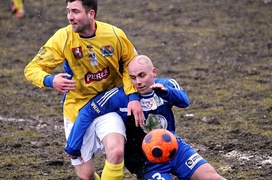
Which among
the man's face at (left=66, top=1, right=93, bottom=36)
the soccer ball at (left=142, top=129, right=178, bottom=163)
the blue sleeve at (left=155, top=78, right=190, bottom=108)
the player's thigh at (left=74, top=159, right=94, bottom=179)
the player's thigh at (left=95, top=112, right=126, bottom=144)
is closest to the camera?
the soccer ball at (left=142, top=129, right=178, bottom=163)

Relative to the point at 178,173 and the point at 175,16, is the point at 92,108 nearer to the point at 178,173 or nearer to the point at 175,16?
the point at 178,173

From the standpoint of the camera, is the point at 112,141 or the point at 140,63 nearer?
the point at 112,141

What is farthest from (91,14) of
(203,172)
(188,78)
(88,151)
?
(188,78)

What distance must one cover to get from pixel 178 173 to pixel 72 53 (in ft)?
4.32

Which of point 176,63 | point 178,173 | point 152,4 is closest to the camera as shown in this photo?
point 178,173

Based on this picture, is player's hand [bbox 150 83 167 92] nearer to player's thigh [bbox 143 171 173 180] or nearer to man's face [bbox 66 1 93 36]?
player's thigh [bbox 143 171 173 180]

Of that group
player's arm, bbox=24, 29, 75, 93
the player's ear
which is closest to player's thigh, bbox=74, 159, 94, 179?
player's arm, bbox=24, 29, 75, 93

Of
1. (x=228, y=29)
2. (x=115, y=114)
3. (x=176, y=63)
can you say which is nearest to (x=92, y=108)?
(x=115, y=114)

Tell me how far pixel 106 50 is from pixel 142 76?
0.48m

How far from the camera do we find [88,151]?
19.5 ft

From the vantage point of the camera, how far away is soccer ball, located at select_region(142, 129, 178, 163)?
5248 millimetres

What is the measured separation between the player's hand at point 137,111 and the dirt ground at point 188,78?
60.7 inches

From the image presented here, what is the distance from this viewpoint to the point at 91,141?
5887 millimetres

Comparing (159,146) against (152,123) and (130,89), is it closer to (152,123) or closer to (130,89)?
(152,123)
